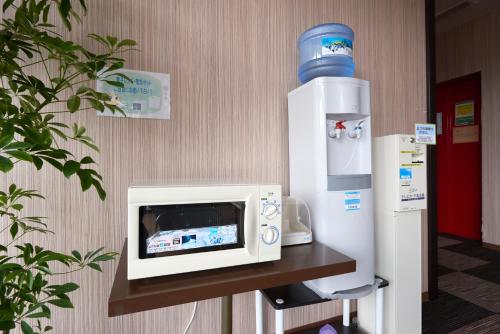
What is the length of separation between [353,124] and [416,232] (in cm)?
75

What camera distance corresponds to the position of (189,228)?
0.94 metres

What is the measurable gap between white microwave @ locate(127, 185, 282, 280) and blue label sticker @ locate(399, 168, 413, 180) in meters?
0.89

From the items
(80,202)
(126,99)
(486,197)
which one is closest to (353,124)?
(126,99)

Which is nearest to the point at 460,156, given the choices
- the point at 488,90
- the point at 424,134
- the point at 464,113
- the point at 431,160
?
the point at 464,113

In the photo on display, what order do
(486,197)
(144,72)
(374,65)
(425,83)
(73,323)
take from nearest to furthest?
1. (73,323)
2. (144,72)
3. (374,65)
4. (425,83)
5. (486,197)

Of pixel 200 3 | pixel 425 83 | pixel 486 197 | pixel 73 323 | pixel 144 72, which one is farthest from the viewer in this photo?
pixel 486 197

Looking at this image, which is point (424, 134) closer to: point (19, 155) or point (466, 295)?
point (466, 295)

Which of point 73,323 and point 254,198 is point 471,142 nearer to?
point 254,198

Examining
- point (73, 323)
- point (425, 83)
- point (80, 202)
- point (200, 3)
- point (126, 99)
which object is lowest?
point (73, 323)

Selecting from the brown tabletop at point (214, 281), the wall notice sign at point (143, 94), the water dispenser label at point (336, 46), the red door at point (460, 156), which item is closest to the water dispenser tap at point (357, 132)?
the water dispenser label at point (336, 46)

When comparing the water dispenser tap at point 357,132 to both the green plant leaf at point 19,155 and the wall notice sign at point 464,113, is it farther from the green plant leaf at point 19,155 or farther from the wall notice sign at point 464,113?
the wall notice sign at point 464,113

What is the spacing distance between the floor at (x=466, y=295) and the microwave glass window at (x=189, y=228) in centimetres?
163

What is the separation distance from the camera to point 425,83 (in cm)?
214

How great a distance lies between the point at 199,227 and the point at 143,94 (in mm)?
798
